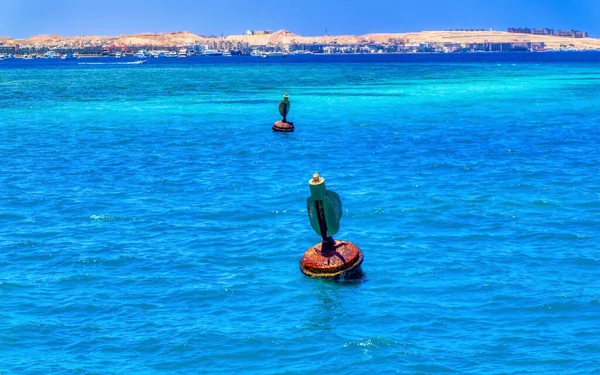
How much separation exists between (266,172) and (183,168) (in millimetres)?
4702

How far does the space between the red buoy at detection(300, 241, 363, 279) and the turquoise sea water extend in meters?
0.37

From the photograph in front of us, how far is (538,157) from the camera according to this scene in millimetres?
46500

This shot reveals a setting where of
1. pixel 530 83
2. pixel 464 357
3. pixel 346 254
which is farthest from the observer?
pixel 530 83

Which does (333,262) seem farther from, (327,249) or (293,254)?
(293,254)

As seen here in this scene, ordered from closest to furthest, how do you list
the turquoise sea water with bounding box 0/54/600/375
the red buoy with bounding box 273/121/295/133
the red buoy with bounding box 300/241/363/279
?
the turquoise sea water with bounding box 0/54/600/375 → the red buoy with bounding box 300/241/363/279 → the red buoy with bounding box 273/121/295/133

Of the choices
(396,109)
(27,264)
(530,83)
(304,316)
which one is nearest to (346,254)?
(304,316)

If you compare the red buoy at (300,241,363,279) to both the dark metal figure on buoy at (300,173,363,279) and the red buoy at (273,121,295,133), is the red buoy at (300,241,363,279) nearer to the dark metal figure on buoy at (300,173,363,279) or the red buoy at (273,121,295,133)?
the dark metal figure on buoy at (300,173,363,279)

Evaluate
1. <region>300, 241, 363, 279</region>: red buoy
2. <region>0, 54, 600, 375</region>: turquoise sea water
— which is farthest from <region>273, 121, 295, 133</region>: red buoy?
<region>300, 241, 363, 279</region>: red buoy

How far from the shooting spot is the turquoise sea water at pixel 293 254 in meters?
19.9

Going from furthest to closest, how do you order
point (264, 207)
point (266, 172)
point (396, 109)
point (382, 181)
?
point (396, 109) → point (266, 172) → point (382, 181) → point (264, 207)

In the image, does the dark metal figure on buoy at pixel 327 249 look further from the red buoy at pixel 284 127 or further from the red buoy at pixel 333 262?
the red buoy at pixel 284 127

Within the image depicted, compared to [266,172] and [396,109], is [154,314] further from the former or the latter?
[396,109]

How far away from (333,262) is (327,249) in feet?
2.02

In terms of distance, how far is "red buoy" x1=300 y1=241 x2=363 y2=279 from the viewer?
80.2 ft
